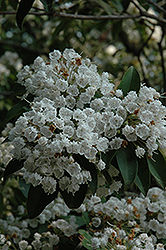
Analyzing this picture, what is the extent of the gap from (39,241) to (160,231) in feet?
2.66

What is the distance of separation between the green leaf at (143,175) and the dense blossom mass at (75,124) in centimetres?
6

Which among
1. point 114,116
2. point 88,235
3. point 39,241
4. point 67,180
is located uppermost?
point 114,116

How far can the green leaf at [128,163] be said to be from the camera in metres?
1.49

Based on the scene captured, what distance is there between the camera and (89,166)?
154cm

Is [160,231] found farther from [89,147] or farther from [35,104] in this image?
[35,104]

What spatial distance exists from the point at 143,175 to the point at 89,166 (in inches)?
10.8

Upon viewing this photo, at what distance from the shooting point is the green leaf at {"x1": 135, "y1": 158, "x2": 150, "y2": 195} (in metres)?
1.59

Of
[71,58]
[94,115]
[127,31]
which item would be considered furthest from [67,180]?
[127,31]

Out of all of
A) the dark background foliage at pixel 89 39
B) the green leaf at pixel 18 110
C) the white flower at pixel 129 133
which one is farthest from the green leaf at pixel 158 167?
the dark background foliage at pixel 89 39

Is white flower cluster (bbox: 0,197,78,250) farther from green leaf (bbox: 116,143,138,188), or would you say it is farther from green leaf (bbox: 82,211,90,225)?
green leaf (bbox: 116,143,138,188)

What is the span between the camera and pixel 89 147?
1.42m

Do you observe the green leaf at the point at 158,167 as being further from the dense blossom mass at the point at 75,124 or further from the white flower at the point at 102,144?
the white flower at the point at 102,144

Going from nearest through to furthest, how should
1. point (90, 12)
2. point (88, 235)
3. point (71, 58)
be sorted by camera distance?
point (71, 58)
point (88, 235)
point (90, 12)

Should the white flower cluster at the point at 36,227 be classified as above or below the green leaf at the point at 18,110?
below
